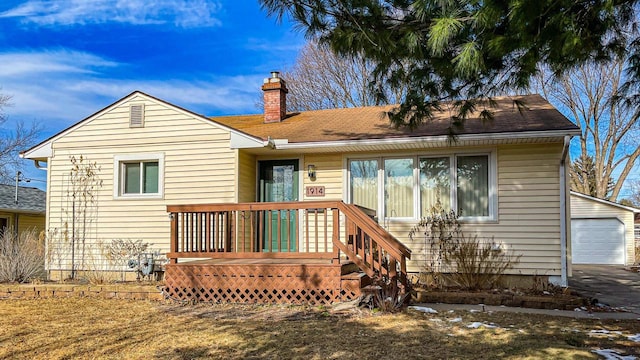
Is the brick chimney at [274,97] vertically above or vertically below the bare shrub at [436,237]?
above

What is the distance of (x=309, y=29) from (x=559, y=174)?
555 cm

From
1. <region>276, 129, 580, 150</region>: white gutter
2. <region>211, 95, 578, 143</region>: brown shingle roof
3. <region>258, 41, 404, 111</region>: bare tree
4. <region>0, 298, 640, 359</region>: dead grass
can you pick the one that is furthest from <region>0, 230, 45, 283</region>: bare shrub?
<region>258, 41, 404, 111</region>: bare tree

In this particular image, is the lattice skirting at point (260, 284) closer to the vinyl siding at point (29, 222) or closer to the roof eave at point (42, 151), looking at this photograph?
the roof eave at point (42, 151)

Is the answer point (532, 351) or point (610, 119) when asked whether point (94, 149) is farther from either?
point (610, 119)

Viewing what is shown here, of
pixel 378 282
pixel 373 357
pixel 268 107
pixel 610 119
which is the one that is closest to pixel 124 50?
pixel 268 107

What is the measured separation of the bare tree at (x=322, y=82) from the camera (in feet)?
73.2

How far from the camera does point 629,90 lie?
17.5ft

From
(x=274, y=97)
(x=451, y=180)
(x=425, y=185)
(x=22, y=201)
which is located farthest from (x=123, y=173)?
(x=22, y=201)

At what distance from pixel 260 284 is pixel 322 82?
17.4m

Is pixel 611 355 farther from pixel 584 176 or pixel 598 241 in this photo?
pixel 584 176

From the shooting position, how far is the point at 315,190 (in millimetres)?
9820

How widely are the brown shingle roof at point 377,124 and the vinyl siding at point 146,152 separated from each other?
37.3 inches

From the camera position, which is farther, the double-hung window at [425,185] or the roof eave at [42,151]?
the roof eave at [42,151]

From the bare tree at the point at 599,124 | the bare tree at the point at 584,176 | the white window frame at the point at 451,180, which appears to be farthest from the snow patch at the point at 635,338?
the bare tree at the point at 584,176
